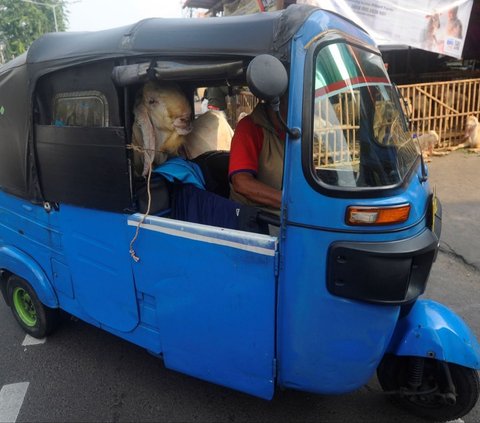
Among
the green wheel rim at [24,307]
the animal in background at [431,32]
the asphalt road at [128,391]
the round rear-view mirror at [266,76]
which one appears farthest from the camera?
the animal in background at [431,32]

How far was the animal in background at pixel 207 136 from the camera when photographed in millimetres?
2791

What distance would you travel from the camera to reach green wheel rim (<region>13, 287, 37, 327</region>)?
330 centimetres

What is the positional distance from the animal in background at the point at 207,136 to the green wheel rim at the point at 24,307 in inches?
70.6

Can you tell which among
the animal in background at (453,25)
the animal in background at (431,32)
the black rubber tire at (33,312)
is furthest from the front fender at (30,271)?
the animal in background at (453,25)

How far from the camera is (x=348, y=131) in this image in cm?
180

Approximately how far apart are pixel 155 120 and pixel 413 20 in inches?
272

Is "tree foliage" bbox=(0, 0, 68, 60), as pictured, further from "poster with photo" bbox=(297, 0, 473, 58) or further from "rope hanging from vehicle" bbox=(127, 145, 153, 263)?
"rope hanging from vehicle" bbox=(127, 145, 153, 263)

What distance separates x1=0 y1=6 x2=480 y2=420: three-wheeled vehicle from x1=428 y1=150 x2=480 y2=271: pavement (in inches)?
108

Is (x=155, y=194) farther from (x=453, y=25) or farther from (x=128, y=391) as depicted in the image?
(x=453, y=25)

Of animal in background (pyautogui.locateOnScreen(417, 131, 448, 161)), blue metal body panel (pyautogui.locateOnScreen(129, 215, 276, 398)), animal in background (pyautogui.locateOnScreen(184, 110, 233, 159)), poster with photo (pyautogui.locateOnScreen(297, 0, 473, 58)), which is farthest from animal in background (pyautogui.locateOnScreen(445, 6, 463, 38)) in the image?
blue metal body panel (pyautogui.locateOnScreen(129, 215, 276, 398))

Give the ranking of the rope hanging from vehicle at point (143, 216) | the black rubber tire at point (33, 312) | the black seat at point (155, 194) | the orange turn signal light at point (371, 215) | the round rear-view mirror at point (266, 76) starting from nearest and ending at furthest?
the round rear-view mirror at point (266, 76) < the orange turn signal light at point (371, 215) < the rope hanging from vehicle at point (143, 216) < the black seat at point (155, 194) < the black rubber tire at point (33, 312)

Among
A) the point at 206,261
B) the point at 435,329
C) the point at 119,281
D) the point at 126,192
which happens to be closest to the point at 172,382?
the point at 119,281

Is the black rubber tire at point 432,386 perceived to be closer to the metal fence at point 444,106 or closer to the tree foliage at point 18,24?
the metal fence at point 444,106

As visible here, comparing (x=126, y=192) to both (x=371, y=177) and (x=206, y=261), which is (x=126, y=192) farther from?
(x=371, y=177)
